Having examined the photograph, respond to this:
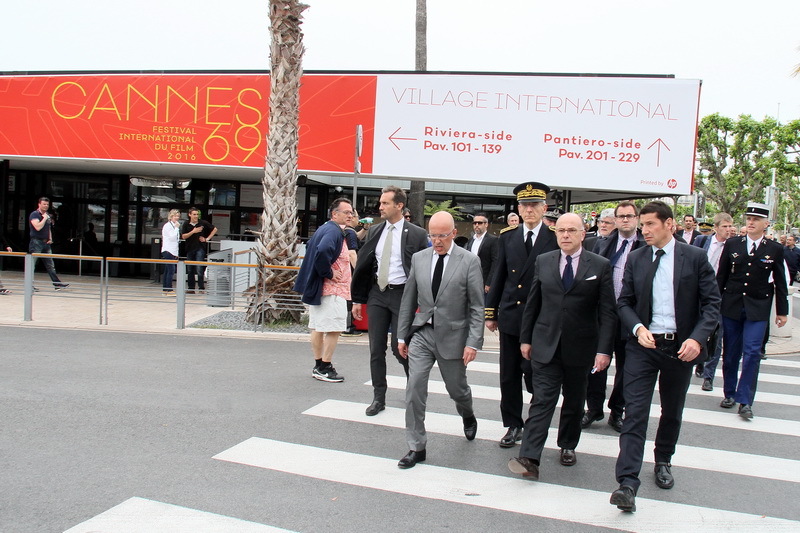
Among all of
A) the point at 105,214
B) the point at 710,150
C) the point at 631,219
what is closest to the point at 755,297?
the point at 631,219

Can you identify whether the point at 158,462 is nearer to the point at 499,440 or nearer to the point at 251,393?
the point at 251,393

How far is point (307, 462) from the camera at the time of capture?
193 inches

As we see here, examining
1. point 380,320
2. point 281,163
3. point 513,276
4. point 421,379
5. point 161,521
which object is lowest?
point 161,521

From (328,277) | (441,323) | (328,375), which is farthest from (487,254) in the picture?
(441,323)

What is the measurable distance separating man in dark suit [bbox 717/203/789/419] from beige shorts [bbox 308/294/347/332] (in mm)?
4125

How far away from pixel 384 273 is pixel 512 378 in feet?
5.00

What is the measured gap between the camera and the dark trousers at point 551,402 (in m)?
4.63

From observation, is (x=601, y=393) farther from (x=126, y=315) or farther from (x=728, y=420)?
(x=126, y=315)

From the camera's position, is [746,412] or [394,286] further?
[746,412]

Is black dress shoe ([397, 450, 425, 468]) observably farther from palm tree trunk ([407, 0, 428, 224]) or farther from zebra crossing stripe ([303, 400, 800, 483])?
palm tree trunk ([407, 0, 428, 224])

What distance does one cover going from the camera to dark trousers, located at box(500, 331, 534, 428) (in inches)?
212

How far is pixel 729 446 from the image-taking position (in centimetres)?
574

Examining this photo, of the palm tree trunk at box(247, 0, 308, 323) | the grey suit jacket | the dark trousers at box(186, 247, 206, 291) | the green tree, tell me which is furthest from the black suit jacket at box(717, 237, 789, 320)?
the green tree

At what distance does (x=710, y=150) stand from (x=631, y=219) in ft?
123
